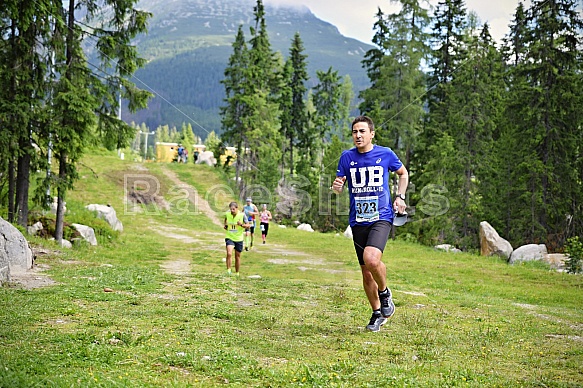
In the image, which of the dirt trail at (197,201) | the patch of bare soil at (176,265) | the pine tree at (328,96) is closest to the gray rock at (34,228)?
the patch of bare soil at (176,265)

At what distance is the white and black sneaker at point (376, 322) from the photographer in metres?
7.39

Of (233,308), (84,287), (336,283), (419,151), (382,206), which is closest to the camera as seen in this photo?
(382,206)

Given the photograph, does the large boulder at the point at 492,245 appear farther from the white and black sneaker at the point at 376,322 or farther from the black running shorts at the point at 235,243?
the white and black sneaker at the point at 376,322

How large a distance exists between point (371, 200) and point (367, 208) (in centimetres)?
11

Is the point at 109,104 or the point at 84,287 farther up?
the point at 109,104

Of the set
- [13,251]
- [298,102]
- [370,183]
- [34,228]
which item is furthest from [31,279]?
[298,102]

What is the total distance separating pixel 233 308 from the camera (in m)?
8.80

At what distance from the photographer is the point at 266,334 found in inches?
271

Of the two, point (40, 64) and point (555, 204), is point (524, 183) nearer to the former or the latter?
point (555, 204)

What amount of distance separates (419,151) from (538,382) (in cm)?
3636

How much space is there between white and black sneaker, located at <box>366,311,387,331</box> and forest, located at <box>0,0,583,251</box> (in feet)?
34.3

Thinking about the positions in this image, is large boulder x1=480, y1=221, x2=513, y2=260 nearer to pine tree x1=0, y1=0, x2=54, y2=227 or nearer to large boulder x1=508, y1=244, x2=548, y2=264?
large boulder x1=508, y1=244, x2=548, y2=264

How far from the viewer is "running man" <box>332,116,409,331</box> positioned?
721cm

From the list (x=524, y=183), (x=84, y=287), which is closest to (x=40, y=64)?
(x=84, y=287)
